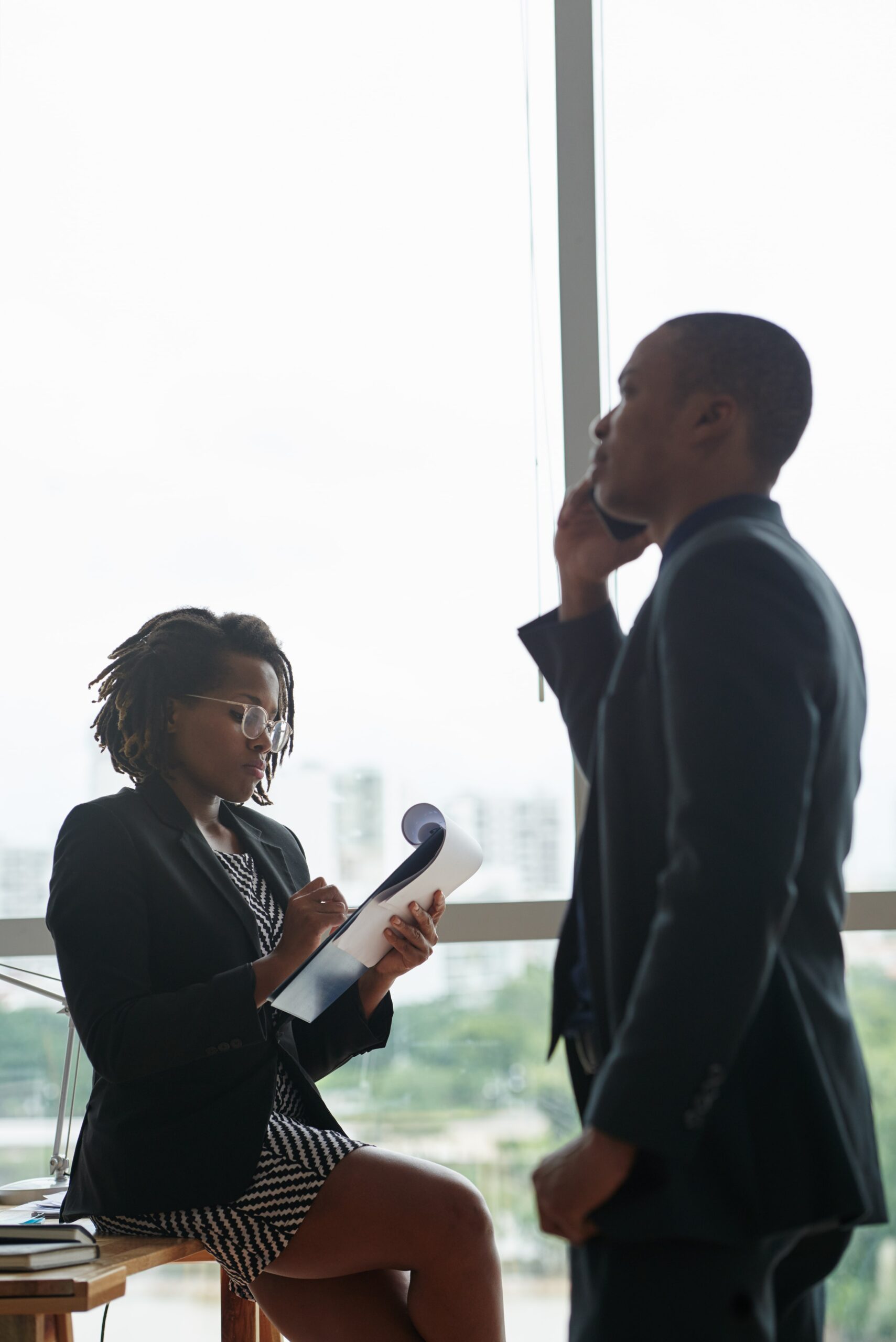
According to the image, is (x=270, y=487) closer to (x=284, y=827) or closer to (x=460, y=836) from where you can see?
(x=284, y=827)

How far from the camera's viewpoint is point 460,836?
6.17 feet

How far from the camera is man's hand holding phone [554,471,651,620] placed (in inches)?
54.8

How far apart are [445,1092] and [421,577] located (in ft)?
3.77

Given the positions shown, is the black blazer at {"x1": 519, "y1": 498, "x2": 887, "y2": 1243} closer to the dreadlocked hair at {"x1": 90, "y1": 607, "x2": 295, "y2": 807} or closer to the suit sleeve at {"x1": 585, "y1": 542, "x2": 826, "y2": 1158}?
the suit sleeve at {"x1": 585, "y1": 542, "x2": 826, "y2": 1158}

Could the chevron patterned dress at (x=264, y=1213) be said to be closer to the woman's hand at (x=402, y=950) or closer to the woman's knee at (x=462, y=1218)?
the woman's knee at (x=462, y=1218)

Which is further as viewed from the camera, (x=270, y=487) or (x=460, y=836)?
(x=270, y=487)

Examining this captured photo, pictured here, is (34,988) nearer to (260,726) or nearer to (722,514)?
(260,726)

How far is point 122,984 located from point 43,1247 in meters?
0.36

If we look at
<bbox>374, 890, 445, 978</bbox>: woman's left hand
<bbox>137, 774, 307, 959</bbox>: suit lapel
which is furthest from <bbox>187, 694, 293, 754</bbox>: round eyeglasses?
<bbox>374, 890, 445, 978</bbox>: woman's left hand

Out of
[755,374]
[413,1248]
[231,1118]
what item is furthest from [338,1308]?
[755,374]

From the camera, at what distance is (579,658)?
1.40 m

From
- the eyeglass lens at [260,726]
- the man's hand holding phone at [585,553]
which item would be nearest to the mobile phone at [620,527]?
the man's hand holding phone at [585,553]

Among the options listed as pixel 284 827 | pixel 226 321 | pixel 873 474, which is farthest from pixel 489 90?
pixel 284 827

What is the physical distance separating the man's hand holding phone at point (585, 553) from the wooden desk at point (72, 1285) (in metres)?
1.03
